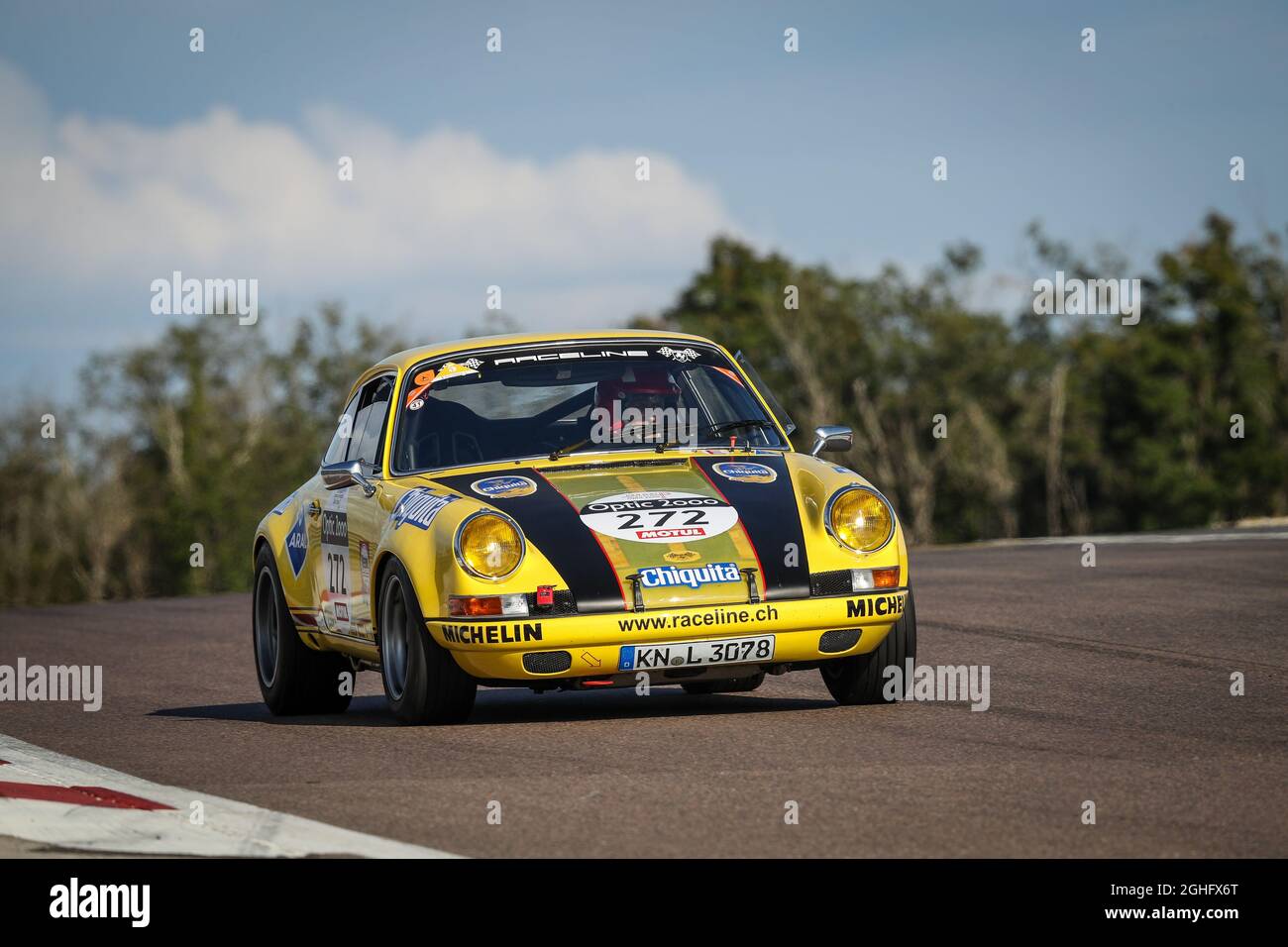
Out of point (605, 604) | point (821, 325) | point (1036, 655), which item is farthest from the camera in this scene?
point (821, 325)

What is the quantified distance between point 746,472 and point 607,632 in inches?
44.1

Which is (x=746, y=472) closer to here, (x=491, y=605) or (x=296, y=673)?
(x=491, y=605)

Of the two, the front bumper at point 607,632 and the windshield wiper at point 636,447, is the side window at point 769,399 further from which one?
the front bumper at point 607,632

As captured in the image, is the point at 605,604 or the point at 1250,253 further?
the point at 1250,253

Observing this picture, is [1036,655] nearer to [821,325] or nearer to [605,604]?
[605,604]

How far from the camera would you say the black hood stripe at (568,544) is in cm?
755

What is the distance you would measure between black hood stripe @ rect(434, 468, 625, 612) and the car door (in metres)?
0.78

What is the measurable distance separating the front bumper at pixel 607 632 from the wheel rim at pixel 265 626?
255 centimetres

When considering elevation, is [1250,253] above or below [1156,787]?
above

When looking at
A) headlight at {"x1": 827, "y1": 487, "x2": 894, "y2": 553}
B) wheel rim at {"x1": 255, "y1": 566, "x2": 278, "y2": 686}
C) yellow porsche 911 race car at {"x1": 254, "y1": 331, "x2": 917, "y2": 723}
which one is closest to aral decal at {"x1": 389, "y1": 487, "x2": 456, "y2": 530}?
yellow porsche 911 race car at {"x1": 254, "y1": 331, "x2": 917, "y2": 723}

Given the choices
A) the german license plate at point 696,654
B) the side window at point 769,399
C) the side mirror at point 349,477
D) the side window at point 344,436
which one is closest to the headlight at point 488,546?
the german license plate at point 696,654

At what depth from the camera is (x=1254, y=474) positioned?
64.4m
